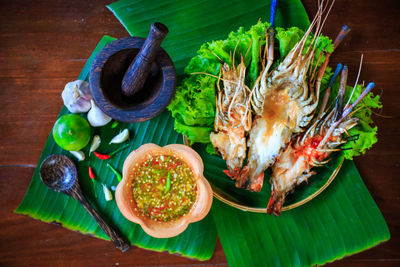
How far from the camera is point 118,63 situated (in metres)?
2.05

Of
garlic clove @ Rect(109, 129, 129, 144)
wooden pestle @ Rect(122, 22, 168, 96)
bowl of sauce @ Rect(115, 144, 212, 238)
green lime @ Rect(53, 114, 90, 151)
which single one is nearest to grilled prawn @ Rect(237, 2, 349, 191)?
bowl of sauce @ Rect(115, 144, 212, 238)

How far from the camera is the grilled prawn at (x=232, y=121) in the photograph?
82.4 inches

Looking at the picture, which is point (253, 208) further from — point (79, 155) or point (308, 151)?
point (79, 155)

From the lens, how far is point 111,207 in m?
2.37

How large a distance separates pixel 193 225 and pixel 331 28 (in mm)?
2118

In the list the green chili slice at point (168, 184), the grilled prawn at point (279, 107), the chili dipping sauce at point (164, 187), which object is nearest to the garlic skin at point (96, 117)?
the chili dipping sauce at point (164, 187)

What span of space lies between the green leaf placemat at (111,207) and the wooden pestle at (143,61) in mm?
432

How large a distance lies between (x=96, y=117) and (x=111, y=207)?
0.75 m

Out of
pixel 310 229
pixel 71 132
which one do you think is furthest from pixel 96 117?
pixel 310 229

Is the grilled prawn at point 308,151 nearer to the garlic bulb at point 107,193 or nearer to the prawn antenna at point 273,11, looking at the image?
the prawn antenna at point 273,11

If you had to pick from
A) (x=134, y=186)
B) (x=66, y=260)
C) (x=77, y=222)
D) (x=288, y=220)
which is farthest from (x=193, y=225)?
(x=66, y=260)

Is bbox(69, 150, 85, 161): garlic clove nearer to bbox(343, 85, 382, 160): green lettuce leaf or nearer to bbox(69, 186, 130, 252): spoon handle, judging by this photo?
bbox(69, 186, 130, 252): spoon handle

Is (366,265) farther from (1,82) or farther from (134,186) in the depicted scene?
(1,82)

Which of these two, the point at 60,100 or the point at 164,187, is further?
the point at 60,100
